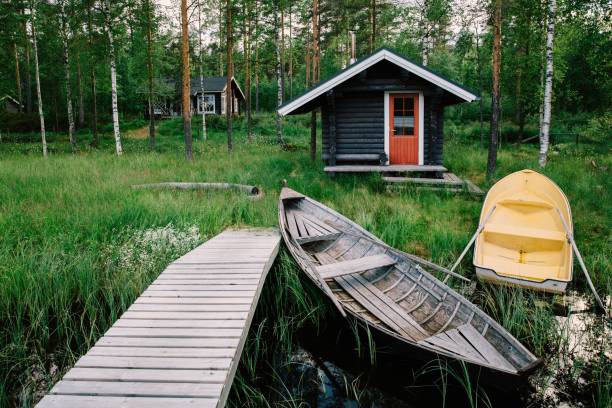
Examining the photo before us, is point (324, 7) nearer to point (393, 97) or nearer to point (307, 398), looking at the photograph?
point (393, 97)

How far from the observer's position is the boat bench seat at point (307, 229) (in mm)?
6473

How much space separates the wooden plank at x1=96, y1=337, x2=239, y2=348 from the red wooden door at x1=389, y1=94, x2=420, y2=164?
34.1 ft

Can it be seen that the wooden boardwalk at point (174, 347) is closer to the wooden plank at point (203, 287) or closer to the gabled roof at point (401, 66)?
the wooden plank at point (203, 287)

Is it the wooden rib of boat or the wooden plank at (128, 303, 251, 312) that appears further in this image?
the wooden plank at (128, 303, 251, 312)

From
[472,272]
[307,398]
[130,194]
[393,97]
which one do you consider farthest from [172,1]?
[307,398]

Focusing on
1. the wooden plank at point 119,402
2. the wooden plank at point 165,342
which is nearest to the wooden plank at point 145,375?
the wooden plank at point 119,402

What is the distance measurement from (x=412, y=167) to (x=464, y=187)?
203 centimetres

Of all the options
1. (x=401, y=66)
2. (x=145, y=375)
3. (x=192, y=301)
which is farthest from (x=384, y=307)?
(x=401, y=66)

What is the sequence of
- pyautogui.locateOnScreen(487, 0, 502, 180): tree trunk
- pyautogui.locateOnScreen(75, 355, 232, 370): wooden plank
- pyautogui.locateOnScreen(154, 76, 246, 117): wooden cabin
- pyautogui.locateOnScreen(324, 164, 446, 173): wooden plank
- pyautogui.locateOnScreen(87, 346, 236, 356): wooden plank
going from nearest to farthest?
pyautogui.locateOnScreen(75, 355, 232, 370): wooden plank
pyautogui.locateOnScreen(87, 346, 236, 356): wooden plank
pyautogui.locateOnScreen(487, 0, 502, 180): tree trunk
pyautogui.locateOnScreen(324, 164, 446, 173): wooden plank
pyautogui.locateOnScreen(154, 76, 246, 117): wooden cabin

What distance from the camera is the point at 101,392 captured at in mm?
2588

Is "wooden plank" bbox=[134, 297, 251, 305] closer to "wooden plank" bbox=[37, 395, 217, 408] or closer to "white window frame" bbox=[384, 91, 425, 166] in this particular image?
"wooden plank" bbox=[37, 395, 217, 408]

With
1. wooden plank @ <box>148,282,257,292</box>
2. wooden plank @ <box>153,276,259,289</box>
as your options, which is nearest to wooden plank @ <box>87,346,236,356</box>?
wooden plank @ <box>148,282,257,292</box>

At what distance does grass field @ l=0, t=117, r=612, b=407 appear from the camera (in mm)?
4262

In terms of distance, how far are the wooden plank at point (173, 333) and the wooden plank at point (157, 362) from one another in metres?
0.36
